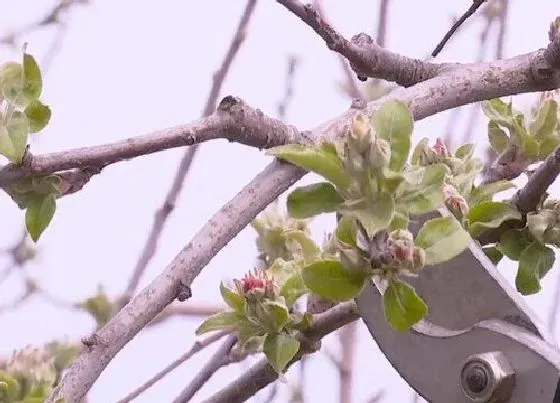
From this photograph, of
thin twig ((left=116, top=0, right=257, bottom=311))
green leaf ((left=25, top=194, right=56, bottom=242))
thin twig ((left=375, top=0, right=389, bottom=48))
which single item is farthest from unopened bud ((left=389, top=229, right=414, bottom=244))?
thin twig ((left=375, top=0, right=389, bottom=48))

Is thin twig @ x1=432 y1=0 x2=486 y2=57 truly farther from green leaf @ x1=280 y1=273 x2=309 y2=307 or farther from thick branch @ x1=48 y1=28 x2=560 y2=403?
green leaf @ x1=280 y1=273 x2=309 y2=307

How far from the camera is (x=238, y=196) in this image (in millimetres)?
462

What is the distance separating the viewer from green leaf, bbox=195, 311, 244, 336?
21.0 inches

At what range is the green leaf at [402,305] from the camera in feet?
1.29

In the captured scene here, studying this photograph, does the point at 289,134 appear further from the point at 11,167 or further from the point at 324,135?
the point at 11,167

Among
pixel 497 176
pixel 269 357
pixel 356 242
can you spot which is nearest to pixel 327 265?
pixel 356 242

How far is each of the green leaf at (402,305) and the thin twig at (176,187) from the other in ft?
2.26

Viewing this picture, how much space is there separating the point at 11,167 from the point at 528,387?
0.97 ft

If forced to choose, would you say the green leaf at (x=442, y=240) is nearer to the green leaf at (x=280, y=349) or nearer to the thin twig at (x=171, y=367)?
the green leaf at (x=280, y=349)

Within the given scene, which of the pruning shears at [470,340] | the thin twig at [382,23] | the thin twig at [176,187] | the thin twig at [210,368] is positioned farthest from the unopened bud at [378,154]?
the thin twig at [382,23]

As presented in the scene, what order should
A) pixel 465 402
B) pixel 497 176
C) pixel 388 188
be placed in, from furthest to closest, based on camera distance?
pixel 497 176
pixel 465 402
pixel 388 188

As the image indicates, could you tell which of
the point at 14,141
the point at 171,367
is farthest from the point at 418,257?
the point at 171,367

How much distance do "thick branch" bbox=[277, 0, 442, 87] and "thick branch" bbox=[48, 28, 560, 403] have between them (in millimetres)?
41

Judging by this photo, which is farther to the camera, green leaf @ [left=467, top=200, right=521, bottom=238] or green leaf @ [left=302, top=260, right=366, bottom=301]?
green leaf @ [left=467, top=200, right=521, bottom=238]
